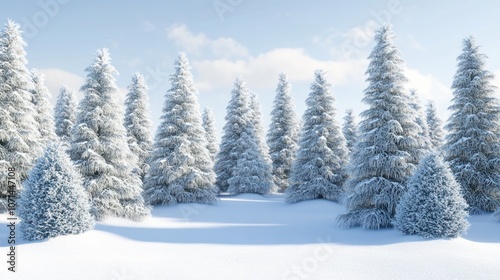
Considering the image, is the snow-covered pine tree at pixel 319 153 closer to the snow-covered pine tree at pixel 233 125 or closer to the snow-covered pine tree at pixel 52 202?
the snow-covered pine tree at pixel 233 125

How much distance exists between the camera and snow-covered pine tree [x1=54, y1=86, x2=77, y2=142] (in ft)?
113

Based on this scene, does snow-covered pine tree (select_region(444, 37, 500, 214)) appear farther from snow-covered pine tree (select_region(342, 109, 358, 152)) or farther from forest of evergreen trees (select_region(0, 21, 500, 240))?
snow-covered pine tree (select_region(342, 109, 358, 152))

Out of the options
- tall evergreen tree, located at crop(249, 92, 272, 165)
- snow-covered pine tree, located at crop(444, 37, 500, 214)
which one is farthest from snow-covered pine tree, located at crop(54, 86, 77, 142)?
snow-covered pine tree, located at crop(444, 37, 500, 214)

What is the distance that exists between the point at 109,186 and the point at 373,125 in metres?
14.1

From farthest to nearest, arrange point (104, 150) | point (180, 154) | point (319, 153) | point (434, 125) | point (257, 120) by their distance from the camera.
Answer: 1. point (434, 125)
2. point (257, 120)
3. point (319, 153)
4. point (180, 154)
5. point (104, 150)

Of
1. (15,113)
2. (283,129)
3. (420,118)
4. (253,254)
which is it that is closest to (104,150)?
(15,113)

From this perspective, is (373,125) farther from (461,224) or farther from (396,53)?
(461,224)

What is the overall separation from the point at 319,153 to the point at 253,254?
16386mm

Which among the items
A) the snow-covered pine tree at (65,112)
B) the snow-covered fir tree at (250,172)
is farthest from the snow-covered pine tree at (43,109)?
the snow-covered fir tree at (250,172)

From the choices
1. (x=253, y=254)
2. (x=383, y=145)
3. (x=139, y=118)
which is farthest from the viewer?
(x=139, y=118)

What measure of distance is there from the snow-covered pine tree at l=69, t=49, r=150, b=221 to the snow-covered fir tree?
1392 centimetres

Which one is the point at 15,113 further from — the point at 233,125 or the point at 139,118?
the point at 233,125

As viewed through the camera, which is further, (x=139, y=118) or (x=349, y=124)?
(x=349, y=124)

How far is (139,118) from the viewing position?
31141mm
